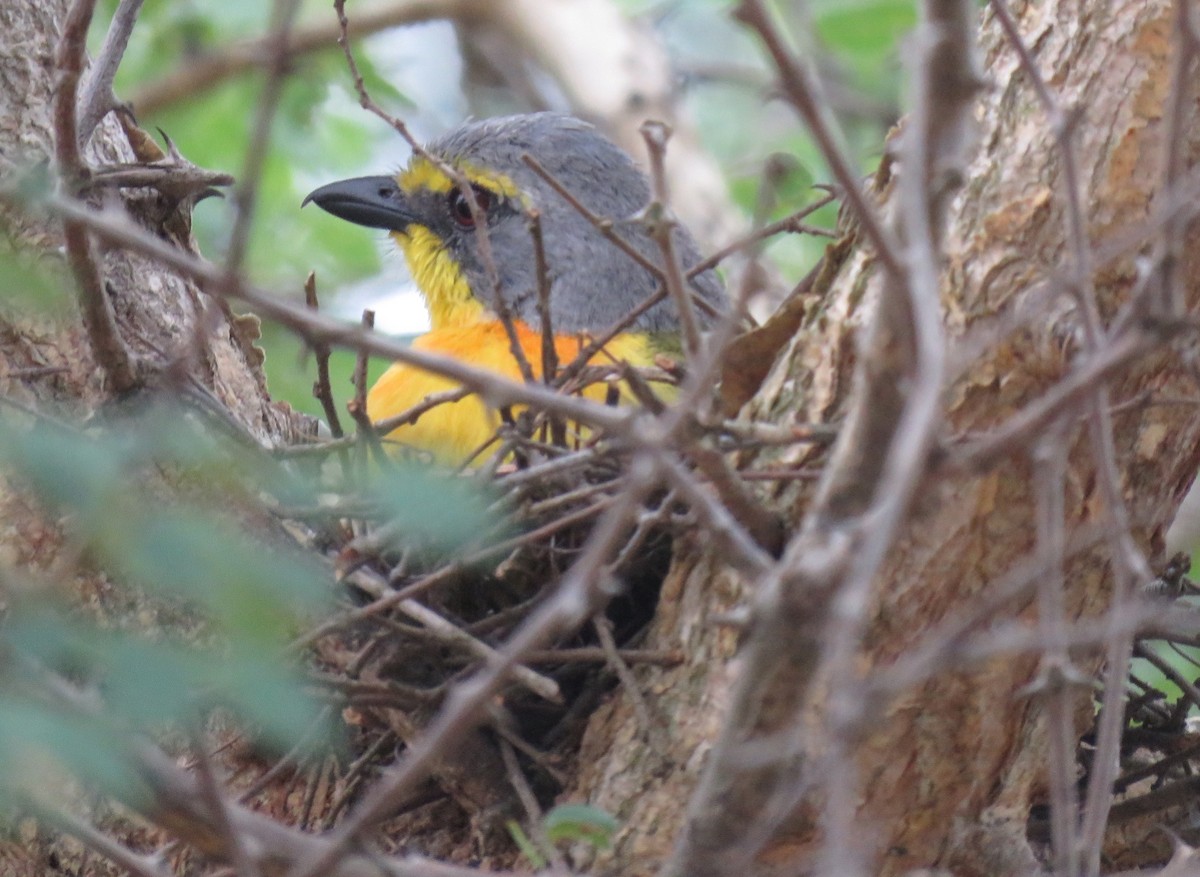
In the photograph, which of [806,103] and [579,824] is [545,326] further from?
[806,103]

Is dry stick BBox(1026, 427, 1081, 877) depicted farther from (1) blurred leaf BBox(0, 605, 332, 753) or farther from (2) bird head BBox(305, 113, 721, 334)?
(2) bird head BBox(305, 113, 721, 334)

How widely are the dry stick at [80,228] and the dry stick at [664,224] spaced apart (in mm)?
894

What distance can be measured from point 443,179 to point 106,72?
1766 mm

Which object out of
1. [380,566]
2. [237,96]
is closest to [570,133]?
[380,566]

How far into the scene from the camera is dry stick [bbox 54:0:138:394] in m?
2.73

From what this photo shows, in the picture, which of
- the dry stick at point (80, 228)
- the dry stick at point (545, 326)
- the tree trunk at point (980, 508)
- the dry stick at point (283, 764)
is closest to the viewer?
the dry stick at point (80, 228)

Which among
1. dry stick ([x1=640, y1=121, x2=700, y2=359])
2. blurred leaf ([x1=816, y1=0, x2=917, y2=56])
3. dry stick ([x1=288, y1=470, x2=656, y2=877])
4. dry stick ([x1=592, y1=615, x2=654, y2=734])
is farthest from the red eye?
dry stick ([x1=288, y1=470, x2=656, y2=877])

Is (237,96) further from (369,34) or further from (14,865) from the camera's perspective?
(14,865)

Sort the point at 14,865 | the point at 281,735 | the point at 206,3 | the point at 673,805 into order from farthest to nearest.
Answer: the point at 206,3 < the point at 14,865 < the point at 673,805 < the point at 281,735

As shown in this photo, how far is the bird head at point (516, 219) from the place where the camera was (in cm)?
505

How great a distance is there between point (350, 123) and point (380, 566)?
4748mm

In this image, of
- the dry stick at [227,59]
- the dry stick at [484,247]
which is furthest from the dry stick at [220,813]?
the dry stick at [227,59]

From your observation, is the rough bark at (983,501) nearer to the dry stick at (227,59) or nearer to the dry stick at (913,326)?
the dry stick at (913,326)

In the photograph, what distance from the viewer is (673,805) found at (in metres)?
3.03
